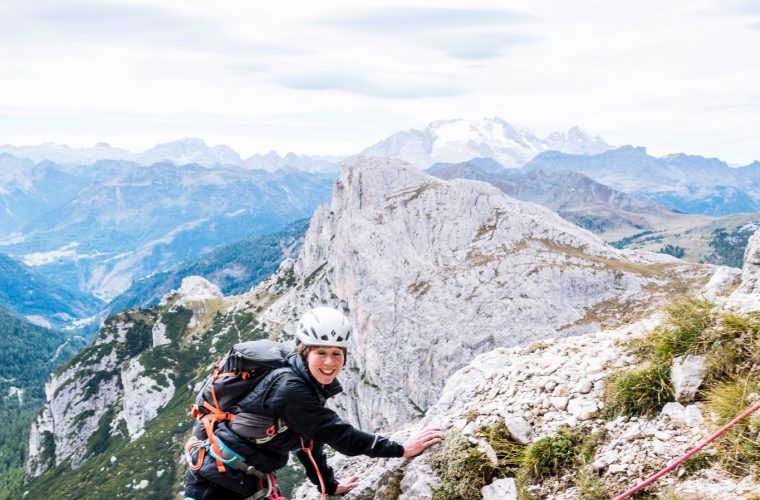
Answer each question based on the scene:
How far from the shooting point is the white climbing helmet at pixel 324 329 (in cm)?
945

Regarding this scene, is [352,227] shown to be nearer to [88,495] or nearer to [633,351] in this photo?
[88,495]

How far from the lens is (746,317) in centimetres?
874

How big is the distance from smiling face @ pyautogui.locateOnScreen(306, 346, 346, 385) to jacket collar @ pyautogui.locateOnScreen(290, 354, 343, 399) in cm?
8

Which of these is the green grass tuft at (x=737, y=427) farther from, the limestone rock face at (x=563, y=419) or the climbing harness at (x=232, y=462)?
the climbing harness at (x=232, y=462)

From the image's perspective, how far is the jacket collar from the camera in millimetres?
9148

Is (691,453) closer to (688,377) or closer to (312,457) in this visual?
(688,377)

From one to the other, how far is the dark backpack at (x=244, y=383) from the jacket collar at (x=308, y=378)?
19 centimetres

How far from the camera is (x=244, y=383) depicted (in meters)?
9.23

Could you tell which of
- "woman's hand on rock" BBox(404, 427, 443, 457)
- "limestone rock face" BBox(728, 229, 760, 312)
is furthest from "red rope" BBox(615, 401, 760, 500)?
"woman's hand on rock" BBox(404, 427, 443, 457)

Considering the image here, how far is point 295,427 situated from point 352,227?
186078 millimetres

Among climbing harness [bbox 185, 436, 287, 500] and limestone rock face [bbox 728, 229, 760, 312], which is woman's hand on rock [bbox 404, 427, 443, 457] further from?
limestone rock face [bbox 728, 229, 760, 312]

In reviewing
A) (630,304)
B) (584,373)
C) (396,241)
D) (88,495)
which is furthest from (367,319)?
(584,373)

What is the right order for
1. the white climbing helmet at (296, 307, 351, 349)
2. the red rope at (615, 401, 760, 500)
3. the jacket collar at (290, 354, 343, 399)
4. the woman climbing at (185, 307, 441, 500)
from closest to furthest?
the red rope at (615, 401, 760, 500)
the woman climbing at (185, 307, 441, 500)
the jacket collar at (290, 354, 343, 399)
the white climbing helmet at (296, 307, 351, 349)

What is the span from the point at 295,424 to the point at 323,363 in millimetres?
1175
